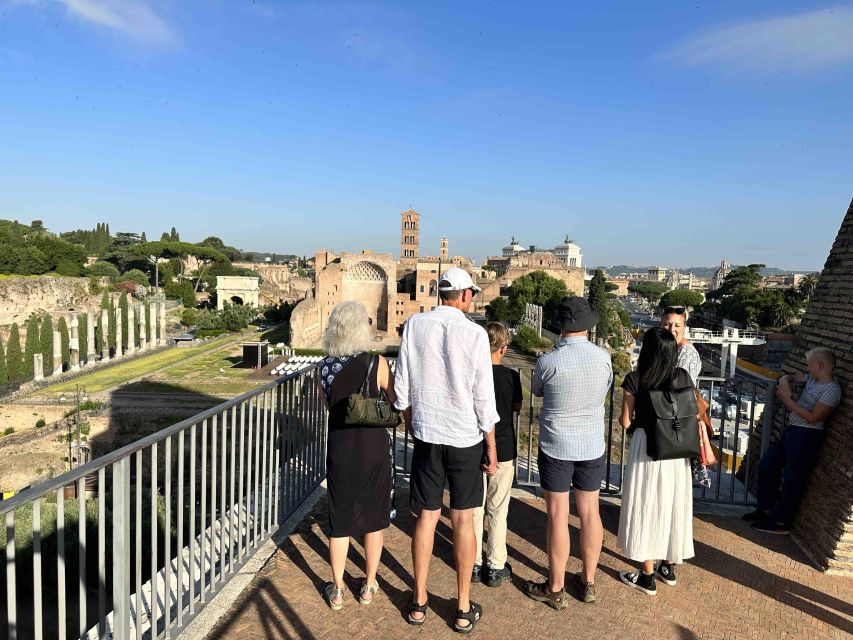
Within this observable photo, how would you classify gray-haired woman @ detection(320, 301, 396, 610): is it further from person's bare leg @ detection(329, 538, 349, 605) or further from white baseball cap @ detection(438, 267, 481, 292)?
white baseball cap @ detection(438, 267, 481, 292)

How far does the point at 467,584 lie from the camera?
Answer: 2.84 m

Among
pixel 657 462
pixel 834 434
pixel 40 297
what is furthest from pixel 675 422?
pixel 40 297

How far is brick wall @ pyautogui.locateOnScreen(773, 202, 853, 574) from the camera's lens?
11.3 ft

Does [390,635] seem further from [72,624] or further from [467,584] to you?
[72,624]

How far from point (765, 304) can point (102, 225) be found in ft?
305

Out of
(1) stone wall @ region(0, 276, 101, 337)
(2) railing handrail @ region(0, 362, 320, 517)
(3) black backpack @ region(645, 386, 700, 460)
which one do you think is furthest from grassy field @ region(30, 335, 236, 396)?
(3) black backpack @ region(645, 386, 700, 460)

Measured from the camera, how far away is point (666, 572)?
334cm

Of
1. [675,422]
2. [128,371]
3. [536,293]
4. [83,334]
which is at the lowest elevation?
[128,371]

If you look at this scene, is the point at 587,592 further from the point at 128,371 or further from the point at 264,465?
the point at 128,371

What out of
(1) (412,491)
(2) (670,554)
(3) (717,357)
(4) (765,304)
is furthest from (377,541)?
(4) (765,304)

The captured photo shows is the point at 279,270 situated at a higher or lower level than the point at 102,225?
lower

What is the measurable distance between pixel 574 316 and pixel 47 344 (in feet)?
130

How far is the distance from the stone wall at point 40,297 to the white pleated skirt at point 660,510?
52.5 m

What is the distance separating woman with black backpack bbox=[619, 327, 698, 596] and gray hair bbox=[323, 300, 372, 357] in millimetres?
1544
